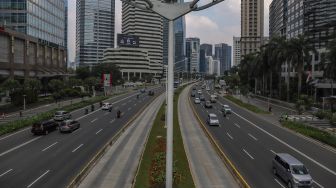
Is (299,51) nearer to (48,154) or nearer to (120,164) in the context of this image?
(120,164)

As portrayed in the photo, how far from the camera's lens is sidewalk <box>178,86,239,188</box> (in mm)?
27844

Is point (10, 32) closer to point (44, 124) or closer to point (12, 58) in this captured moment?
point (12, 58)

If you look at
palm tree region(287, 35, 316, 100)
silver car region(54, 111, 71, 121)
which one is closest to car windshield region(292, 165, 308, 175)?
silver car region(54, 111, 71, 121)

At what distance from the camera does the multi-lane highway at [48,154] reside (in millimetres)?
28781

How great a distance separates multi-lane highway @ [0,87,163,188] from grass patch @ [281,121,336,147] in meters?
24.3

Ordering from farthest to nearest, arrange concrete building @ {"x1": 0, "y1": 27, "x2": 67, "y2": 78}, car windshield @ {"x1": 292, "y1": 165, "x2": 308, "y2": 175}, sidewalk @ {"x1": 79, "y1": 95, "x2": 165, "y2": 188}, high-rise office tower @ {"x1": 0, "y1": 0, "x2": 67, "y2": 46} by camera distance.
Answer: high-rise office tower @ {"x1": 0, "y1": 0, "x2": 67, "y2": 46} → concrete building @ {"x1": 0, "y1": 27, "x2": 67, "y2": 78} → sidewalk @ {"x1": 79, "y1": 95, "x2": 165, "y2": 188} → car windshield @ {"x1": 292, "y1": 165, "x2": 308, "y2": 175}

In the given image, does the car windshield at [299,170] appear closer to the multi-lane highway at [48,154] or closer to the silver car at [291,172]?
the silver car at [291,172]

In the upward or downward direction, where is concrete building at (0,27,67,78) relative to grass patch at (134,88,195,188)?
upward

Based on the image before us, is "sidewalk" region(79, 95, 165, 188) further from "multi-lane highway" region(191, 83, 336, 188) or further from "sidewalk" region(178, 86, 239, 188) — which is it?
"multi-lane highway" region(191, 83, 336, 188)

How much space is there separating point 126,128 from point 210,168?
955 inches

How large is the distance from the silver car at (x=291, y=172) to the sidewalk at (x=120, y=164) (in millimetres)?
10771

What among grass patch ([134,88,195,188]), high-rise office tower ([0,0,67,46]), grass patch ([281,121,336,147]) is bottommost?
grass patch ([134,88,195,188])

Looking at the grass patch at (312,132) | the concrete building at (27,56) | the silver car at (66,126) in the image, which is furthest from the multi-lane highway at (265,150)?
the concrete building at (27,56)

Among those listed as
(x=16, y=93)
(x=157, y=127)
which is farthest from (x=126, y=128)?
(x=16, y=93)
